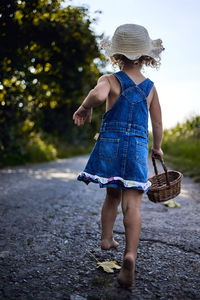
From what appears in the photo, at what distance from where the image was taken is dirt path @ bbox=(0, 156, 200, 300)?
1.81m

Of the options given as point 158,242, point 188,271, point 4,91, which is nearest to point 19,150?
point 4,91

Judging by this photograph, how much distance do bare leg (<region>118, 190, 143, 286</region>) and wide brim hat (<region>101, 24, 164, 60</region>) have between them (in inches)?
37.7

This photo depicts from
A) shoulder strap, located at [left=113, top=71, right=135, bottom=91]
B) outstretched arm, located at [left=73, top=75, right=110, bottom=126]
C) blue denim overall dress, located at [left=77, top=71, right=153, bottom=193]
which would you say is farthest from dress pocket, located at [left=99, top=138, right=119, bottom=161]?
shoulder strap, located at [left=113, top=71, right=135, bottom=91]

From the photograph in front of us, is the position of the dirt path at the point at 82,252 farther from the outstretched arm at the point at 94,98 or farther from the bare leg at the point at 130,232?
the outstretched arm at the point at 94,98

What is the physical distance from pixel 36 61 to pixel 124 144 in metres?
2.19

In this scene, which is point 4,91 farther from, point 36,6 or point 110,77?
point 110,77

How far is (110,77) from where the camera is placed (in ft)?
7.20

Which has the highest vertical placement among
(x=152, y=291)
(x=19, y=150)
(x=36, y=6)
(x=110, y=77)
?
(x=36, y=6)

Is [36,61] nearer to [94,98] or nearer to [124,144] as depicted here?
[94,98]

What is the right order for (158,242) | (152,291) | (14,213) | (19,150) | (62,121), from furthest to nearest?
(62,121) < (19,150) < (14,213) < (158,242) < (152,291)

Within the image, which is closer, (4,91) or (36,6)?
(36,6)

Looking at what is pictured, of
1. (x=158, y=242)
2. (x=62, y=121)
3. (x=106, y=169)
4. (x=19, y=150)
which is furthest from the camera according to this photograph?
(x=62, y=121)

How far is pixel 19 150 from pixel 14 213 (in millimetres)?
5240

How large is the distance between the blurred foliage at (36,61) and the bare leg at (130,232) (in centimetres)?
143
